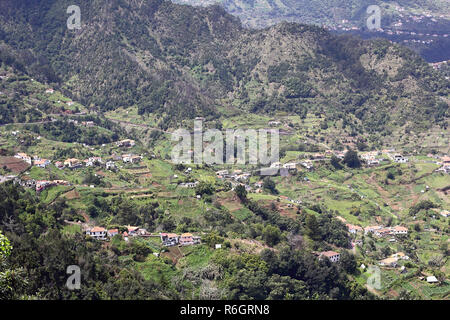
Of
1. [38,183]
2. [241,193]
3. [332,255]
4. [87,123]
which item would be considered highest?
[87,123]

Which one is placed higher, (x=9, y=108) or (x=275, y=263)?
(x=9, y=108)

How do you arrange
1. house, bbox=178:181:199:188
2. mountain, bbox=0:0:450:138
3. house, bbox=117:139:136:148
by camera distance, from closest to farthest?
house, bbox=178:181:199:188 → house, bbox=117:139:136:148 → mountain, bbox=0:0:450:138

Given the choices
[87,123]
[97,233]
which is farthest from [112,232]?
[87,123]

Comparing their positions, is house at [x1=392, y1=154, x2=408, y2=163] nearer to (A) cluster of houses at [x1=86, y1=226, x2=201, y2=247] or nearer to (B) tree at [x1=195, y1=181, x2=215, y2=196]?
(B) tree at [x1=195, y1=181, x2=215, y2=196]

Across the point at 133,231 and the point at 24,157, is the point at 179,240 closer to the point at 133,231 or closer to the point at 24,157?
the point at 133,231

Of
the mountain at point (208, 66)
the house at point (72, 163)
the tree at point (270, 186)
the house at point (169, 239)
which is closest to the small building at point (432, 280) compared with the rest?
the house at point (169, 239)

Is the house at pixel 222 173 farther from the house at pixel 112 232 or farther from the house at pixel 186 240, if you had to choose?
the house at pixel 112 232

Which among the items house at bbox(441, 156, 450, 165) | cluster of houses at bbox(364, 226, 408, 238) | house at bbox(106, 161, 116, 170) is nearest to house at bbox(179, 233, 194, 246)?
cluster of houses at bbox(364, 226, 408, 238)
